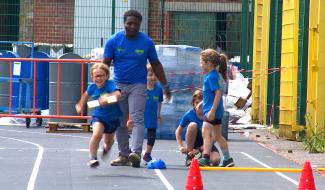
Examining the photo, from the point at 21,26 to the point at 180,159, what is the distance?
17.7 m

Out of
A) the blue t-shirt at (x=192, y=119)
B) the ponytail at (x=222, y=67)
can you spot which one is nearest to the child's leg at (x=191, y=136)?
the blue t-shirt at (x=192, y=119)

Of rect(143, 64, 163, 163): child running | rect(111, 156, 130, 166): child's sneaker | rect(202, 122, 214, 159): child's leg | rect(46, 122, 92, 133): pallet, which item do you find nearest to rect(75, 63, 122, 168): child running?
rect(111, 156, 130, 166): child's sneaker

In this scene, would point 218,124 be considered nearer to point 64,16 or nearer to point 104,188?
point 104,188

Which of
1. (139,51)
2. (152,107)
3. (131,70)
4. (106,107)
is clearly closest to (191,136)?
(152,107)

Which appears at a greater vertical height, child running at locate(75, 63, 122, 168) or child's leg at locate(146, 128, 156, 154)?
child running at locate(75, 63, 122, 168)

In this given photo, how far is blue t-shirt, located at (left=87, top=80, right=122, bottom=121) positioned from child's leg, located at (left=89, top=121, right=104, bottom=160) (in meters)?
0.12

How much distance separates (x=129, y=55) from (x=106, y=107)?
2.80ft

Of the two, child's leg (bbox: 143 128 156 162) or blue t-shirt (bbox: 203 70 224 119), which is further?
child's leg (bbox: 143 128 156 162)

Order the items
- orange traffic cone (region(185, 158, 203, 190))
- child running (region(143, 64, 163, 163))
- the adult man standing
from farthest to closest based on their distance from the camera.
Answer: child running (region(143, 64, 163, 163)), the adult man standing, orange traffic cone (region(185, 158, 203, 190))

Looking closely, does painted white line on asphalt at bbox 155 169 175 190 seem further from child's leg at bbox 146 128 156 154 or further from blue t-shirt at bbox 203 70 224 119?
blue t-shirt at bbox 203 70 224 119

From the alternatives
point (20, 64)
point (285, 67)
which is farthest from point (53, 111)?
point (285, 67)

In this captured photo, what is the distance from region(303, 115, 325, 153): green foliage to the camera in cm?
1740

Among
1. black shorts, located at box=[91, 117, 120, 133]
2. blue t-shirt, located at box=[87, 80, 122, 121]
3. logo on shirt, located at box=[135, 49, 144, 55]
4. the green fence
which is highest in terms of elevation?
the green fence

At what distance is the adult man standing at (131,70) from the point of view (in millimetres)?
14055
